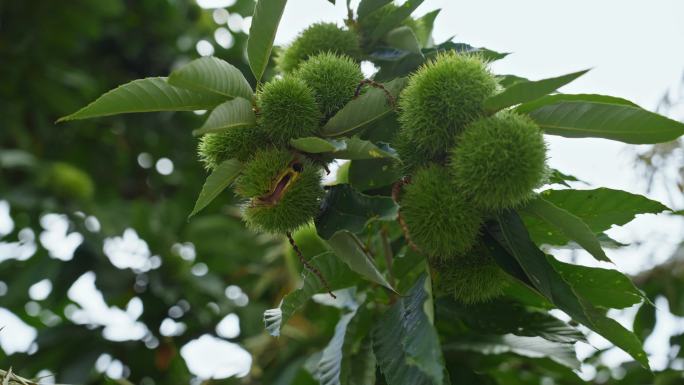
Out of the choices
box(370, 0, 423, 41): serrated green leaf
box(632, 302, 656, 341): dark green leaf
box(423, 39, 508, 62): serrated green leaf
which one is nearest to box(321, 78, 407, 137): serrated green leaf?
box(423, 39, 508, 62): serrated green leaf

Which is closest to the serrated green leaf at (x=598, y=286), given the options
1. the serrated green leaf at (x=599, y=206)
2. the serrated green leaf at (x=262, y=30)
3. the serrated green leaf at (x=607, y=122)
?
the serrated green leaf at (x=599, y=206)

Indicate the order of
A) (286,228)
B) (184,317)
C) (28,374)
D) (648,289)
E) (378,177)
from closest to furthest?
(286,228) < (378,177) < (648,289) < (28,374) < (184,317)

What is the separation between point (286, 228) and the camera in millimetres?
1061

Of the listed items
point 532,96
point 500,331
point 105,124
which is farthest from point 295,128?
point 105,124

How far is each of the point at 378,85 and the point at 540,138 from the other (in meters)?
0.27

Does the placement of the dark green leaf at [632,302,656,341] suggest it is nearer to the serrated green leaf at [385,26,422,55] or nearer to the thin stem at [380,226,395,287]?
the thin stem at [380,226,395,287]

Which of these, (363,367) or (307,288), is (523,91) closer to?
(307,288)

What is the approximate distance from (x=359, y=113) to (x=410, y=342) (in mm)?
370

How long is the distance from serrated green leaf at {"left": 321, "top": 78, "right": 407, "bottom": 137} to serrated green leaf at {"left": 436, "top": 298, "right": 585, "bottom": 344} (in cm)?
46

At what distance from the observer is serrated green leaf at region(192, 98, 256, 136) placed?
930 mm

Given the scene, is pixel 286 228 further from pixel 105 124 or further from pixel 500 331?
pixel 105 124

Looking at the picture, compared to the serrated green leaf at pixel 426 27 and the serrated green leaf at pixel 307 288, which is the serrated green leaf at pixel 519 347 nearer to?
the serrated green leaf at pixel 307 288

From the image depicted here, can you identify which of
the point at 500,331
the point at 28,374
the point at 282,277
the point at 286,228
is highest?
the point at 286,228

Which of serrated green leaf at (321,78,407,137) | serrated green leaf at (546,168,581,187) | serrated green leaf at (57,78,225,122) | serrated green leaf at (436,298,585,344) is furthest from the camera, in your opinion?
serrated green leaf at (436,298,585,344)
